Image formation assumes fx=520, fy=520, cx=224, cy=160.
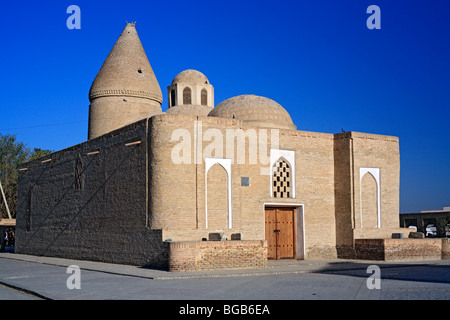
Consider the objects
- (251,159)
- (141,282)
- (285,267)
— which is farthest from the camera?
(251,159)

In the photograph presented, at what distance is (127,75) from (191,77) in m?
7.68

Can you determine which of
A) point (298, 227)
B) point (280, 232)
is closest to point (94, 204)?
point (280, 232)

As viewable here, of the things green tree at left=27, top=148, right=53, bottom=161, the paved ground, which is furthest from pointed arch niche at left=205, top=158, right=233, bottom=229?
green tree at left=27, top=148, right=53, bottom=161

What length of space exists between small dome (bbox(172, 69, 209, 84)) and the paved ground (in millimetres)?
17584

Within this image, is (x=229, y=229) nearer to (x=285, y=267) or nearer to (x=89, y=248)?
(x=285, y=267)

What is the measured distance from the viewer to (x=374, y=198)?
19.1 metres

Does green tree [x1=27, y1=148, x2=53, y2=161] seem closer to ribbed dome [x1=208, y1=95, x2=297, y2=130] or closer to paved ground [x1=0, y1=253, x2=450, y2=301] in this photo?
ribbed dome [x1=208, y1=95, x2=297, y2=130]

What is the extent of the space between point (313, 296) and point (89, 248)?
1285cm

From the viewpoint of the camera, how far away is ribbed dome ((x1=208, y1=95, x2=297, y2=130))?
1978cm

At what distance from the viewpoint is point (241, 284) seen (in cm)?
1063

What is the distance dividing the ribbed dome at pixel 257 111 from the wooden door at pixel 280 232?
3.48m
